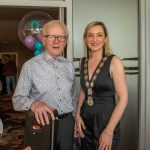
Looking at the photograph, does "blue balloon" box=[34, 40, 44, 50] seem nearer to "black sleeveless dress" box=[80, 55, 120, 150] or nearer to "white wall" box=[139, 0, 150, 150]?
"black sleeveless dress" box=[80, 55, 120, 150]

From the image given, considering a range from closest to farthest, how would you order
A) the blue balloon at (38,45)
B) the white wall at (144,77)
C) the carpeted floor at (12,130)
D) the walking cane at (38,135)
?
the walking cane at (38,135) → the blue balloon at (38,45) → the white wall at (144,77) → the carpeted floor at (12,130)

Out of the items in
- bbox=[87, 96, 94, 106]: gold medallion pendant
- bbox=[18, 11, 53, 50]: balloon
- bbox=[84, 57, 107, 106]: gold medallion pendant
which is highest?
bbox=[18, 11, 53, 50]: balloon

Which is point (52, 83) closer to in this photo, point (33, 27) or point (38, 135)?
point (38, 135)

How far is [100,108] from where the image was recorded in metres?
1.76

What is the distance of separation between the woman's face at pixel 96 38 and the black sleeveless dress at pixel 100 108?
0.12 metres

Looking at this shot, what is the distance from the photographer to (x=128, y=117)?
2.84 metres

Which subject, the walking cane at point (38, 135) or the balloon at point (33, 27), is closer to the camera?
the walking cane at point (38, 135)

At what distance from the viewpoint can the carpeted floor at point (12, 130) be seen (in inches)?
142

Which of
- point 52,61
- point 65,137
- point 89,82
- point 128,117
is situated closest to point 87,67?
point 89,82

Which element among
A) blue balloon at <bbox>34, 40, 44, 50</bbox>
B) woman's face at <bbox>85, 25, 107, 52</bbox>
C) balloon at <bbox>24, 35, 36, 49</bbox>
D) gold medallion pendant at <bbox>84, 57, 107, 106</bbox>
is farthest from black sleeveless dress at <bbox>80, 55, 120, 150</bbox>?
balloon at <bbox>24, 35, 36, 49</bbox>

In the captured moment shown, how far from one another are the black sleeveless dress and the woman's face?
0.41 ft

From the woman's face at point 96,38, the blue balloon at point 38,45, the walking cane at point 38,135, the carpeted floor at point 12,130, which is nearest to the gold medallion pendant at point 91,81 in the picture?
the woman's face at point 96,38

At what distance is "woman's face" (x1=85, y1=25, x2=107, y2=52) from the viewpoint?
1761 mm

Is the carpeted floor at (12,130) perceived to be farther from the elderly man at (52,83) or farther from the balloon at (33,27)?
the elderly man at (52,83)
